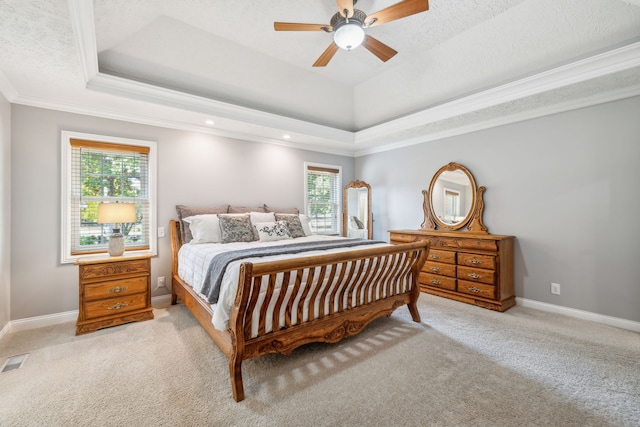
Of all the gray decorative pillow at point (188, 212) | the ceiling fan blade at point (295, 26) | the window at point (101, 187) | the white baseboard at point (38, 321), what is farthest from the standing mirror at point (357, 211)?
the white baseboard at point (38, 321)

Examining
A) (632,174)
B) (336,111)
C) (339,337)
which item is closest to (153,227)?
(339,337)

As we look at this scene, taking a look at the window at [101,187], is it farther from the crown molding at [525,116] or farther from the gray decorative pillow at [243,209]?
the crown molding at [525,116]

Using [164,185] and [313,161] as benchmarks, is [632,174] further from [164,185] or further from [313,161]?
[164,185]

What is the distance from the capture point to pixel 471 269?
3506 millimetres

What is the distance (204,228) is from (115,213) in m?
0.91

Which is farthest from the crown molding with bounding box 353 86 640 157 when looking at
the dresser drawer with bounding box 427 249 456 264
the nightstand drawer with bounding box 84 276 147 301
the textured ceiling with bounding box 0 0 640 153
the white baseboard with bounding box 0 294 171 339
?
the white baseboard with bounding box 0 294 171 339

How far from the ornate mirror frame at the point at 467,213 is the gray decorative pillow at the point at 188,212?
317 cm

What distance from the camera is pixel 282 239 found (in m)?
3.66

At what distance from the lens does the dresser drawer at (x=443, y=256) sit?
3.70 m

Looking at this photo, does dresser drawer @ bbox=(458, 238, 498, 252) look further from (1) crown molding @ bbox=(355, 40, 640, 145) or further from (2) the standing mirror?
(2) the standing mirror

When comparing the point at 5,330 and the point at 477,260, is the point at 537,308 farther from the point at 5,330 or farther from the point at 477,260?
the point at 5,330

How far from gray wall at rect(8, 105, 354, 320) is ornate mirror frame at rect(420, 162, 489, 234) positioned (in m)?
2.69

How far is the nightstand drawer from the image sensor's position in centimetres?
271

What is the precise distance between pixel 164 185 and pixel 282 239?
1726 millimetres
